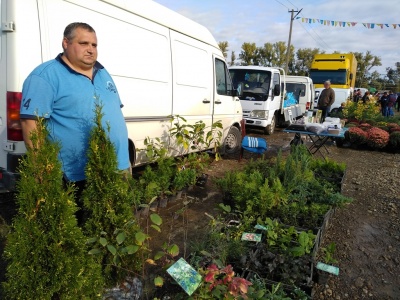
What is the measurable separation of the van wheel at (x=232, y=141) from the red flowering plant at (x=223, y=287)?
16.7 feet

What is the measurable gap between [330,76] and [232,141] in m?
13.1

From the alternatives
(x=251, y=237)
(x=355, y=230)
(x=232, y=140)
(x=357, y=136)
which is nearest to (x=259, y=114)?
(x=357, y=136)

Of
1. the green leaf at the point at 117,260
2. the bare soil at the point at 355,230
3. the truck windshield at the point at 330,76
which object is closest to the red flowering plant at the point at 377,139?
the bare soil at the point at 355,230

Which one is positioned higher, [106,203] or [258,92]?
[258,92]

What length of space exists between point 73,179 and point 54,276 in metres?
0.81

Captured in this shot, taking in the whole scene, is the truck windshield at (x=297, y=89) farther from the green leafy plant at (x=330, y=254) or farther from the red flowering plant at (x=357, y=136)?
the green leafy plant at (x=330, y=254)

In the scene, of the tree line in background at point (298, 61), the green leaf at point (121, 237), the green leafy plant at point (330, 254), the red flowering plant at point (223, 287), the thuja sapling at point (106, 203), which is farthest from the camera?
the tree line in background at point (298, 61)

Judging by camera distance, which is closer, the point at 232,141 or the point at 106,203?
the point at 106,203

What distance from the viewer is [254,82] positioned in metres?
10.5

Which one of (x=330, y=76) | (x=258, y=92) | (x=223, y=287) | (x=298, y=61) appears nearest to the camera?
(x=223, y=287)

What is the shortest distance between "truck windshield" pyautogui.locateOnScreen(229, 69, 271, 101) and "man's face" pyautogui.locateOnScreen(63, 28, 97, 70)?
335 inches

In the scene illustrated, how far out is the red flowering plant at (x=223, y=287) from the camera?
5.52 feet

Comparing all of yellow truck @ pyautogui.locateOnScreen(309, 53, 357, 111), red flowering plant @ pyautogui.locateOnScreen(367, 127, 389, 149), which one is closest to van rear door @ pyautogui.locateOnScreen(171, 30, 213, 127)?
red flowering plant @ pyautogui.locateOnScreen(367, 127, 389, 149)

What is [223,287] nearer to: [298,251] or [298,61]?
[298,251]
